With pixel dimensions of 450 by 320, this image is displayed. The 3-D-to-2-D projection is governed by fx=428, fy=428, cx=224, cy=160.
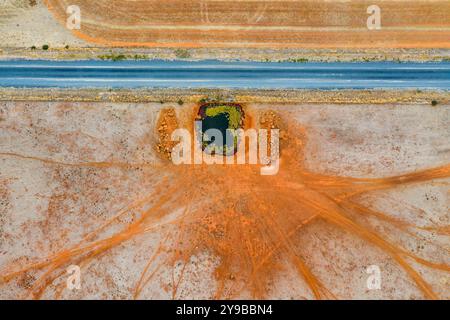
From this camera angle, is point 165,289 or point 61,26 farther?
point 61,26

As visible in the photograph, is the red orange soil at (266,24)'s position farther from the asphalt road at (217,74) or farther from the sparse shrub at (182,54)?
the asphalt road at (217,74)

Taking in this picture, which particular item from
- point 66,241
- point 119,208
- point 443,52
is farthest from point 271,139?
point 66,241

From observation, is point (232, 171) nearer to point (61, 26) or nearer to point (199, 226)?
point (199, 226)

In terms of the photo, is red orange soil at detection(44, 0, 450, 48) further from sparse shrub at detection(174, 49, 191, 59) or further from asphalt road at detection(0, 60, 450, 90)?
asphalt road at detection(0, 60, 450, 90)

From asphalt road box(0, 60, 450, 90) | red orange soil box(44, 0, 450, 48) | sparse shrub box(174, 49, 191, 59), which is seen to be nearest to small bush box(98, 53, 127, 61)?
asphalt road box(0, 60, 450, 90)

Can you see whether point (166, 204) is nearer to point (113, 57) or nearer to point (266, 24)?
point (113, 57)

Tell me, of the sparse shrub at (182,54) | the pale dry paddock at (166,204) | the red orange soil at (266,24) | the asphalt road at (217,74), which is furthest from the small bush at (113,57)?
the sparse shrub at (182,54)
